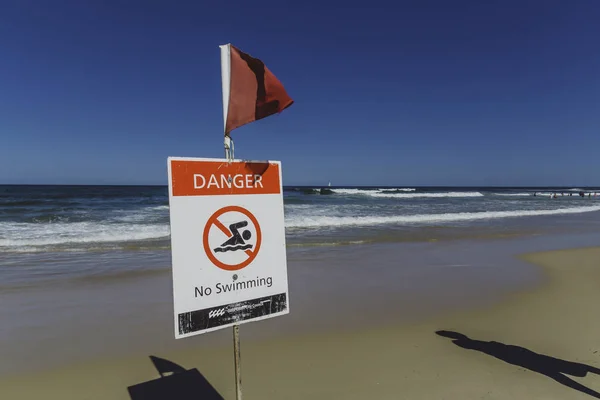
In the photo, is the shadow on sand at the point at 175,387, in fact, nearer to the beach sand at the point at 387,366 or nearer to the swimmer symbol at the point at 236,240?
the beach sand at the point at 387,366

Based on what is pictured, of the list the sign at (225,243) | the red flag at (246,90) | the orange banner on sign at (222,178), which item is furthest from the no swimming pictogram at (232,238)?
the red flag at (246,90)

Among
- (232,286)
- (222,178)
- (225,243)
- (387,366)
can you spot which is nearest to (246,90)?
(222,178)

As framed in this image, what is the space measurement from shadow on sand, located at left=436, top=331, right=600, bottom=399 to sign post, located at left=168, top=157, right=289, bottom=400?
3032 mm

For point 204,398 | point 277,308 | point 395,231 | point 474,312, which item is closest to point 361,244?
point 395,231

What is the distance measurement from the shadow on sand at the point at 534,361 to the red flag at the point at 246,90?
12.2ft

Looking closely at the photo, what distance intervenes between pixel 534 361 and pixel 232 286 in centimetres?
363

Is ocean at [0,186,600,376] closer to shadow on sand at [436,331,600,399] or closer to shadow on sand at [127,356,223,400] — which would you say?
shadow on sand at [127,356,223,400]

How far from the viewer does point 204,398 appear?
3404 mm

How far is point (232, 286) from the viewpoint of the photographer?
2.20 meters

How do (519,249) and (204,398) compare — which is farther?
(519,249)

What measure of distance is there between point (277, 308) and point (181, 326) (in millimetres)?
606

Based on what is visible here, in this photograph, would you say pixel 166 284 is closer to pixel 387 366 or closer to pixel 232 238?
pixel 387 366

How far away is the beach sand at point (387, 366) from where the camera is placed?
3.46 metres

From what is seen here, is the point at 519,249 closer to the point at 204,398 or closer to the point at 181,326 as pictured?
the point at 204,398
